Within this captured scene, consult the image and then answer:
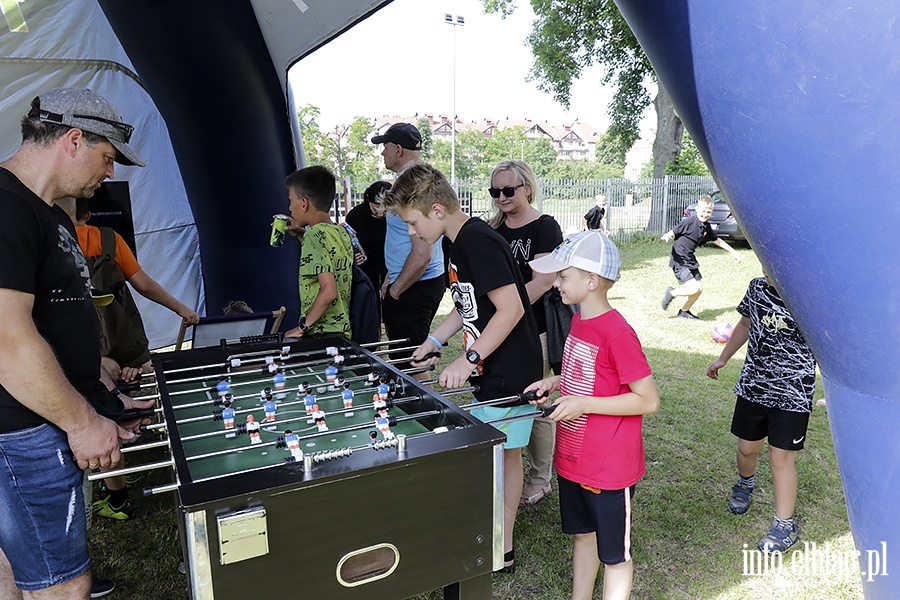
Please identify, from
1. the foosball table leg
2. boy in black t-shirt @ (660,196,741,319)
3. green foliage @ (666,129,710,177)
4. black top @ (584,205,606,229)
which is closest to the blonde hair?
the foosball table leg

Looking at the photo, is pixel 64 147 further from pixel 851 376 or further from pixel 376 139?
pixel 376 139

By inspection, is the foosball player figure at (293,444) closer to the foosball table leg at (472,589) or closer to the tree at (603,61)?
the foosball table leg at (472,589)

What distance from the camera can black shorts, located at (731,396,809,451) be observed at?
9.15ft

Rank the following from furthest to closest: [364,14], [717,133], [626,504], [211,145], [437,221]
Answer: [211,145] → [364,14] → [437,221] → [626,504] → [717,133]

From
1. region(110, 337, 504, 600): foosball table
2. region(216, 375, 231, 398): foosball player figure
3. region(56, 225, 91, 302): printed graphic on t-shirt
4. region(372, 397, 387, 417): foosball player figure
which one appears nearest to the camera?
region(110, 337, 504, 600): foosball table

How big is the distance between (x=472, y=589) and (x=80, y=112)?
186 cm

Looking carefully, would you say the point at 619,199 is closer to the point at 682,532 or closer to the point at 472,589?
the point at 682,532

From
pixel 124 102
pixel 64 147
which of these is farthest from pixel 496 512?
pixel 124 102

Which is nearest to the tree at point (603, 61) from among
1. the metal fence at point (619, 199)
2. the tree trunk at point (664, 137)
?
the tree trunk at point (664, 137)

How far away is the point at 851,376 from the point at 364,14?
13.7 feet

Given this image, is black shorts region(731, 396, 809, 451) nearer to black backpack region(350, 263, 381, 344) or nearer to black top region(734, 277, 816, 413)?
black top region(734, 277, 816, 413)

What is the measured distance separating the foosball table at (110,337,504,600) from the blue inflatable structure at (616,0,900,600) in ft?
3.30

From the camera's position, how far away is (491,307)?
2531 mm

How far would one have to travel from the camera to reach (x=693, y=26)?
1645 mm
